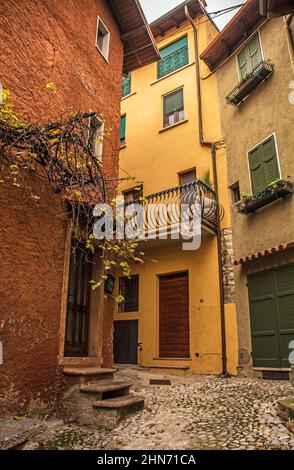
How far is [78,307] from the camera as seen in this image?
6.58 m

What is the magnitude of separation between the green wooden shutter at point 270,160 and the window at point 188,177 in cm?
284

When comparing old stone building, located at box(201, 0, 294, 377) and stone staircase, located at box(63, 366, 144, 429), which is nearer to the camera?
stone staircase, located at box(63, 366, 144, 429)

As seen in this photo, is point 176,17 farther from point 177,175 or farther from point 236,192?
point 236,192

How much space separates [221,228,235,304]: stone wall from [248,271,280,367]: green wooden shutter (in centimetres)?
73

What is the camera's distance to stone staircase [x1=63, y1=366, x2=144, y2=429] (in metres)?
4.79

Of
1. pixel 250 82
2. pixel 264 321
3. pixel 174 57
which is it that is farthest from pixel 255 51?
pixel 264 321

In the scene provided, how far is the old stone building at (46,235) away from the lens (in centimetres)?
484

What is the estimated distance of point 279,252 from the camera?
8211 millimetres

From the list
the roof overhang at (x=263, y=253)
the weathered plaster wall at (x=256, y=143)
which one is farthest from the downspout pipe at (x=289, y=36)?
the roof overhang at (x=263, y=253)

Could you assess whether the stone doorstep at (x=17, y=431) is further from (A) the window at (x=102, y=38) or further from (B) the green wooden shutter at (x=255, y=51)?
(B) the green wooden shutter at (x=255, y=51)

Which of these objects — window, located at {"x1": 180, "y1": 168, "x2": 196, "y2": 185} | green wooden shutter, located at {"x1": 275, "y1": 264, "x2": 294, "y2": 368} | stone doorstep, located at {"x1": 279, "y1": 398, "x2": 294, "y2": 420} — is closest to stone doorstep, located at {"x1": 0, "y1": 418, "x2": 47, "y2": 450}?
stone doorstep, located at {"x1": 279, "y1": 398, "x2": 294, "y2": 420}

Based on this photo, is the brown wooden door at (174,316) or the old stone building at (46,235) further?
the brown wooden door at (174,316)

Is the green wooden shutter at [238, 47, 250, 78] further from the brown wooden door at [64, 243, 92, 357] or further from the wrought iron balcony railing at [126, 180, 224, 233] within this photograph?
the brown wooden door at [64, 243, 92, 357]
